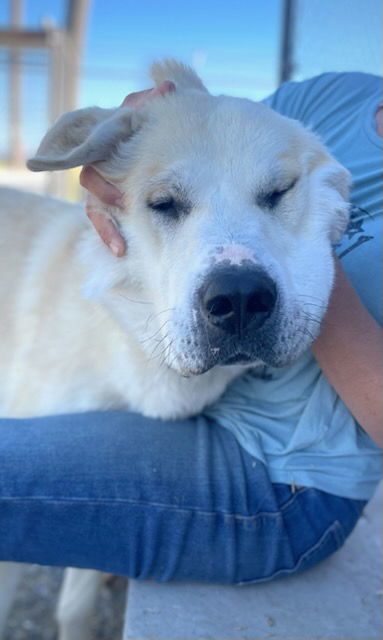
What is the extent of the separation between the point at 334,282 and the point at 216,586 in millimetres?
839

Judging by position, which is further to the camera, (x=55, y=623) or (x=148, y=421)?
(x=55, y=623)

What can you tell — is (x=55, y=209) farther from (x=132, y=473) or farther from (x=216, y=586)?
(x=216, y=586)

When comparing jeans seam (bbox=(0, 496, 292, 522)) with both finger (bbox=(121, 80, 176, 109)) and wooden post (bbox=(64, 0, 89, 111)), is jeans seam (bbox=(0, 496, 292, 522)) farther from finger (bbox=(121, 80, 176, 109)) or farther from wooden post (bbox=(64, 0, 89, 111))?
wooden post (bbox=(64, 0, 89, 111))

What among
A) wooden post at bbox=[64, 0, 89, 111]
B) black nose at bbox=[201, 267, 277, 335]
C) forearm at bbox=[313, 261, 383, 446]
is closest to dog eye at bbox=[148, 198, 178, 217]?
black nose at bbox=[201, 267, 277, 335]

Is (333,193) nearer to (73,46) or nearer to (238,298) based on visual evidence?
(238,298)

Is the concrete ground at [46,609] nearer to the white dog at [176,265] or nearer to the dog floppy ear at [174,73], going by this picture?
the white dog at [176,265]

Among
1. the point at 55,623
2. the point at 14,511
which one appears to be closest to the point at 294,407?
the point at 14,511

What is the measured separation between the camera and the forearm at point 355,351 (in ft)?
5.31

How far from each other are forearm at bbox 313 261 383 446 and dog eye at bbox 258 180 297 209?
8.0 inches

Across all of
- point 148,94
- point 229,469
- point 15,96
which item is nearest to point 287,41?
point 148,94

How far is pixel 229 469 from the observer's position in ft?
5.68

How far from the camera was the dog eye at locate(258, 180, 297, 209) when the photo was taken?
60.7 inches

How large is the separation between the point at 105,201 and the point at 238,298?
0.53 m

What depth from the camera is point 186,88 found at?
5.94 feet
